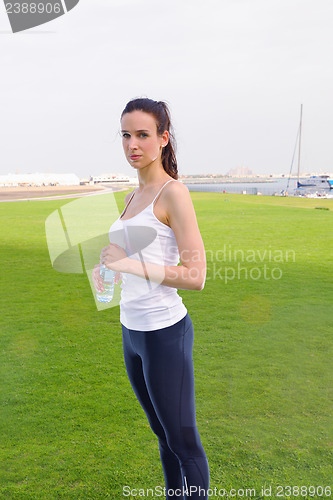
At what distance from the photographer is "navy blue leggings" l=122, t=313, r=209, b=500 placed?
1.79m

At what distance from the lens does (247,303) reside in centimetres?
632

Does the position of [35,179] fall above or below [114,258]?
below

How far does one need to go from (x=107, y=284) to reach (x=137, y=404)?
1992mm

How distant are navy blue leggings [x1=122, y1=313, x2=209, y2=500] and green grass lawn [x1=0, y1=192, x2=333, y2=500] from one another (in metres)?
0.90

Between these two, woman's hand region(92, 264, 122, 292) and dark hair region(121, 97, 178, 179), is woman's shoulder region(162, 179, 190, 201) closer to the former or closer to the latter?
dark hair region(121, 97, 178, 179)

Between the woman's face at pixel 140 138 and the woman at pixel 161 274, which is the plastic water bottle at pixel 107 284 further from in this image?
the woman's face at pixel 140 138

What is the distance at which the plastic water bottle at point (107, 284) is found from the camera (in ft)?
6.26

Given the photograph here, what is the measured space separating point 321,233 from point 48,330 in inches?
420

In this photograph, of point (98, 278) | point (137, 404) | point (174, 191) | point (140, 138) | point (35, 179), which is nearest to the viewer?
point (174, 191)

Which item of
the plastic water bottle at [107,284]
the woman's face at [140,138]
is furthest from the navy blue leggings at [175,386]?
the woman's face at [140,138]

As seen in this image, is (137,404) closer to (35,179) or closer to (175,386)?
(175,386)

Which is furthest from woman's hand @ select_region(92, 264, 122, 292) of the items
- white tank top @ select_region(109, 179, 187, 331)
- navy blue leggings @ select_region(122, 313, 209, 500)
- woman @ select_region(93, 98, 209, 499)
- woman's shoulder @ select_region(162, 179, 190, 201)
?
woman's shoulder @ select_region(162, 179, 190, 201)

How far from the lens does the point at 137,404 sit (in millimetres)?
→ 3568

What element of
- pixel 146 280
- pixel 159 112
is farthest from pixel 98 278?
pixel 159 112
